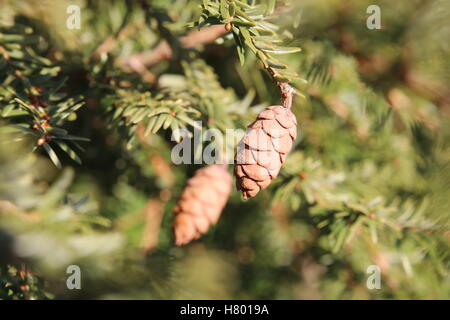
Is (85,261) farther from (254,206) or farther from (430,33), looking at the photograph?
(430,33)

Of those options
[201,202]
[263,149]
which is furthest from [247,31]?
[201,202]

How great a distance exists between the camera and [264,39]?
47 centimetres

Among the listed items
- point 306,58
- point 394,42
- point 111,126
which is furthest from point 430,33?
point 111,126

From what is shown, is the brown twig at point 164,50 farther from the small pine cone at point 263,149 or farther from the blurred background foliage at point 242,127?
the small pine cone at point 263,149

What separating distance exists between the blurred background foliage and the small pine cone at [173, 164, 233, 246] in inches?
3.2

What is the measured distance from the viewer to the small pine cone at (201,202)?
651 millimetres

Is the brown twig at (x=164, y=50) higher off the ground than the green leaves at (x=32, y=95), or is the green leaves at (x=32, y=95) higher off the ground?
the brown twig at (x=164, y=50)

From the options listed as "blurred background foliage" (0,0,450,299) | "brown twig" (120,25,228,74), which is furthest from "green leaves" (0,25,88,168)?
"brown twig" (120,25,228,74)

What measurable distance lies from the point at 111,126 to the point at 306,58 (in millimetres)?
358

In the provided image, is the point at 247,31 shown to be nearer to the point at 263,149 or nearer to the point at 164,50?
the point at 263,149

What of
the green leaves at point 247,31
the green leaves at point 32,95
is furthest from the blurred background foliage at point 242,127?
the green leaves at point 247,31

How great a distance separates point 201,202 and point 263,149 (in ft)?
0.68

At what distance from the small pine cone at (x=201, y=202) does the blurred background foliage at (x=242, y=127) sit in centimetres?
8

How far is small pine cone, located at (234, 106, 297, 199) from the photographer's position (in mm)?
487
